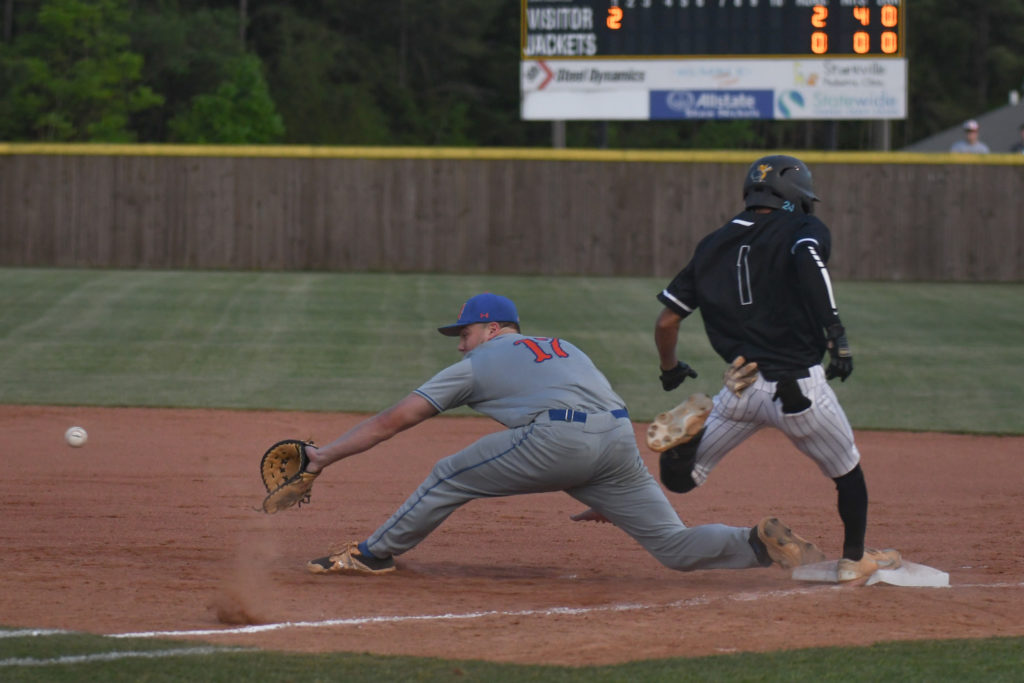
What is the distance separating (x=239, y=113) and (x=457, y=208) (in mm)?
20820

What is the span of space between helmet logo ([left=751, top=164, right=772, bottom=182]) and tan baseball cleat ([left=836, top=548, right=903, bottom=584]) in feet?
5.52

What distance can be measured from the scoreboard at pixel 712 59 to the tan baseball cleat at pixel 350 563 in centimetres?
1628

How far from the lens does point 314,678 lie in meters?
4.14

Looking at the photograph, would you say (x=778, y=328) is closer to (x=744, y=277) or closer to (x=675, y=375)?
(x=744, y=277)

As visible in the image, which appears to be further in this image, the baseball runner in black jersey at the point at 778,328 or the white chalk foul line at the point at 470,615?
the baseball runner in black jersey at the point at 778,328

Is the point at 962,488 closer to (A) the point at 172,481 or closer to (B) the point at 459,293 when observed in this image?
(A) the point at 172,481

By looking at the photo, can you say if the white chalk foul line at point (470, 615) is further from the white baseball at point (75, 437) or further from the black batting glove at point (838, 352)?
the white baseball at point (75, 437)

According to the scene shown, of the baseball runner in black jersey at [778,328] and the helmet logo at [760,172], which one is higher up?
the helmet logo at [760,172]

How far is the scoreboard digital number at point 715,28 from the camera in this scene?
20.9 m

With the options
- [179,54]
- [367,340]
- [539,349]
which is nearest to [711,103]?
[367,340]

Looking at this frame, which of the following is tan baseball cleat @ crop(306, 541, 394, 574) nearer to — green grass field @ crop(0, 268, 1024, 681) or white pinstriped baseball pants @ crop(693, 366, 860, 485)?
green grass field @ crop(0, 268, 1024, 681)

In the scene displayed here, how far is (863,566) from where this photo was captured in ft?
18.4

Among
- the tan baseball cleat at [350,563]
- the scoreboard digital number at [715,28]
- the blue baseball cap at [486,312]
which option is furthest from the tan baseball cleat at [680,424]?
the scoreboard digital number at [715,28]

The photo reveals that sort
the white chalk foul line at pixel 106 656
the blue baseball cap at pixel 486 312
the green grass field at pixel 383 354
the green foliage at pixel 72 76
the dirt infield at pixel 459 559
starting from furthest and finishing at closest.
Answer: the green foliage at pixel 72 76 → the blue baseball cap at pixel 486 312 → the dirt infield at pixel 459 559 → the green grass field at pixel 383 354 → the white chalk foul line at pixel 106 656
